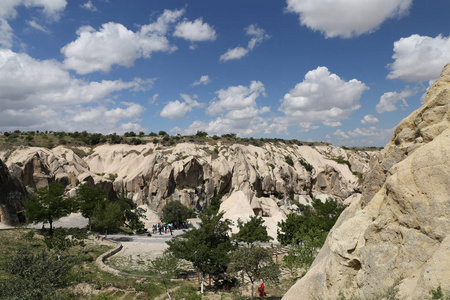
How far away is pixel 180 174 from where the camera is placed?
56.1 m

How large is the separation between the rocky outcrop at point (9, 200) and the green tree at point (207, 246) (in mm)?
25516

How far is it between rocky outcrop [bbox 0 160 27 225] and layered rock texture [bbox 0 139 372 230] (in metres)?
8.97

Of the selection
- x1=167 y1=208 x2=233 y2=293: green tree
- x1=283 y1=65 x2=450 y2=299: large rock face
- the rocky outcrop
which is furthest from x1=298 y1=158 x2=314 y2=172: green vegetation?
x1=283 y1=65 x2=450 y2=299: large rock face

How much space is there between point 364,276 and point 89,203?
33299mm

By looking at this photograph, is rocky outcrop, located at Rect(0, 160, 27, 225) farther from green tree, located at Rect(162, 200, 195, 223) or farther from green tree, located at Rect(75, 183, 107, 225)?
green tree, located at Rect(162, 200, 195, 223)

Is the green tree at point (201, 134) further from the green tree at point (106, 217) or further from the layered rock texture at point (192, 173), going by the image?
the green tree at point (106, 217)

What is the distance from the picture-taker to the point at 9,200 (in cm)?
3397

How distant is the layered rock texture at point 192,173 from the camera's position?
167 ft

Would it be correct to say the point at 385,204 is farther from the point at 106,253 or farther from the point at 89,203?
the point at 89,203

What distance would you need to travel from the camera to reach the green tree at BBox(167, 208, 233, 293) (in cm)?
1819

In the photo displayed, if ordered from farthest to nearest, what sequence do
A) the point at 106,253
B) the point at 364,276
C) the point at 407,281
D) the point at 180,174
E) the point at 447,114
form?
the point at 180,174, the point at 106,253, the point at 447,114, the point at 364,276, the point at 407,281

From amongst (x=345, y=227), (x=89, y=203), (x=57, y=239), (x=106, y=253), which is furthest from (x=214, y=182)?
(x=345, y=227)

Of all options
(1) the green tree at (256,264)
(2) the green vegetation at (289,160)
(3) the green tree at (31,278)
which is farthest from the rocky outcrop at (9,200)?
(2) the green vegetation at (289,160)

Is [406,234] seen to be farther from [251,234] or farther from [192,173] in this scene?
[192,173]
